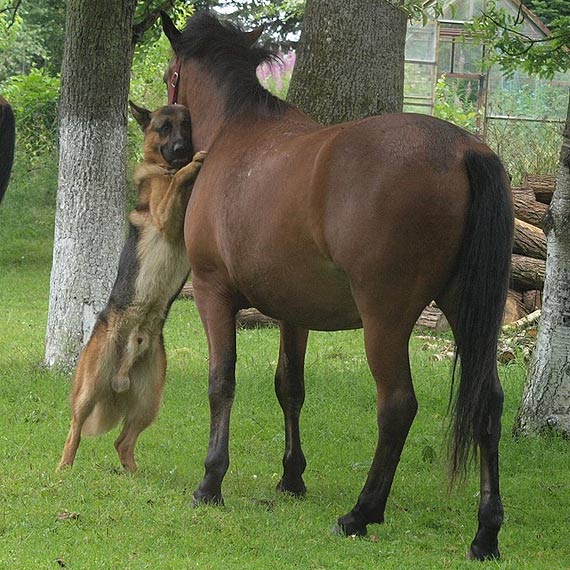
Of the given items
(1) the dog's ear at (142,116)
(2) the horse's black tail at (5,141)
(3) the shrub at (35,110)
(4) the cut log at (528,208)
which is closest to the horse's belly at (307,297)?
(1) the dog's ear at (142,116)

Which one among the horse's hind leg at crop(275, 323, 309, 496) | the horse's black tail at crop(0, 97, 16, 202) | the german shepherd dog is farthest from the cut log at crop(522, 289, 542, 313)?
the german shepherd dog

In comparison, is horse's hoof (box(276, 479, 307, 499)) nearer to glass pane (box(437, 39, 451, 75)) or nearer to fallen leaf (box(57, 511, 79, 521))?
fallen leaf (box(57, 511, 79, 521))

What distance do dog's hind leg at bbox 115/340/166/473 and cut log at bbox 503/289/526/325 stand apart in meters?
6.93

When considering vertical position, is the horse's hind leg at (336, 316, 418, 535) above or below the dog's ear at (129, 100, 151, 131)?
below

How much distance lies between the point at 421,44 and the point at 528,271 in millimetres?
14490

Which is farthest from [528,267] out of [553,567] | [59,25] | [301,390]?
[59,25]

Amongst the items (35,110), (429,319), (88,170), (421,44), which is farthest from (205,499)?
(421,44)

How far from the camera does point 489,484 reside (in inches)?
209

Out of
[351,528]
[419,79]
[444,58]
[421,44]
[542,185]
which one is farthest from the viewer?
[444,58]

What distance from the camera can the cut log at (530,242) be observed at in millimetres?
13336

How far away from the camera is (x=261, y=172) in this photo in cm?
597

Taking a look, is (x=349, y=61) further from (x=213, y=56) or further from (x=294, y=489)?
(x=294, y=489)

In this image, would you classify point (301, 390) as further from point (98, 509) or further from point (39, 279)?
point (39, 279)

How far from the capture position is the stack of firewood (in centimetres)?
1319
